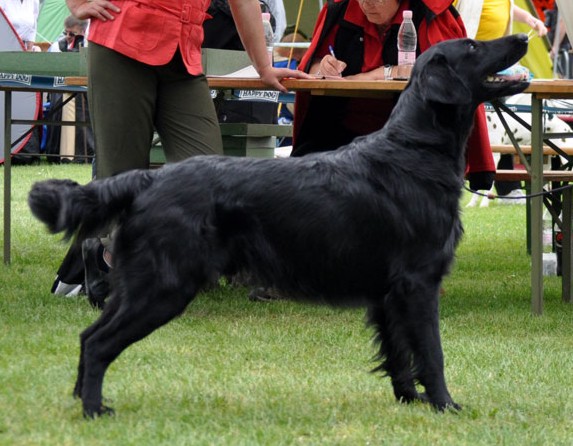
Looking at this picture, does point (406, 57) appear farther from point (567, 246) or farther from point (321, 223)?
point (321, 223)

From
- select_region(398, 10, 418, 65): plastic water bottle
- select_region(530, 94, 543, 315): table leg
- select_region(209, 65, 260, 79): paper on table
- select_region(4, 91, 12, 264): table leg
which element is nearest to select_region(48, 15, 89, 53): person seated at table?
select_region(4, 91, 12, 264): table leg

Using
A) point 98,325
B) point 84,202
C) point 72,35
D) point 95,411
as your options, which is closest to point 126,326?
point 98,325

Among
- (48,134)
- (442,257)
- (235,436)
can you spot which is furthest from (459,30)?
(48,134)

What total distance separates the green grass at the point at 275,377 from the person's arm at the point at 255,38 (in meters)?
1.28

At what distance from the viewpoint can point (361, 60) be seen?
607cm

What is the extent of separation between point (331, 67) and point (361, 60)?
0.26 meters

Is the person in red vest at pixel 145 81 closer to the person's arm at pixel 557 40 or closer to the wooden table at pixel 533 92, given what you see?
the wooden table at pixel 533 92

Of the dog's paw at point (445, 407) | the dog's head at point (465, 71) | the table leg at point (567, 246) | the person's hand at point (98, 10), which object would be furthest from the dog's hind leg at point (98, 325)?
the table leg at point (567, 246)

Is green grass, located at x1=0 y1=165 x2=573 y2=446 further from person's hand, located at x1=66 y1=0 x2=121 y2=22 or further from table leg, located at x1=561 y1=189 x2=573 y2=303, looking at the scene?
person's hand, located at x1=66 y1=0 x2=121 y2=22

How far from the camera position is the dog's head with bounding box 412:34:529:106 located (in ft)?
12.4

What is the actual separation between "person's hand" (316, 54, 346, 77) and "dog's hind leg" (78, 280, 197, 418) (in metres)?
2.67

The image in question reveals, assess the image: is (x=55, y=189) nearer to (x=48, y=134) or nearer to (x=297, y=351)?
(x=297, y=351)

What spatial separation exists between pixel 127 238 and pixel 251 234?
411mm

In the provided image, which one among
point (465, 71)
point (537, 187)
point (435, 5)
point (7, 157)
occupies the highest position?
point (435, 5)
